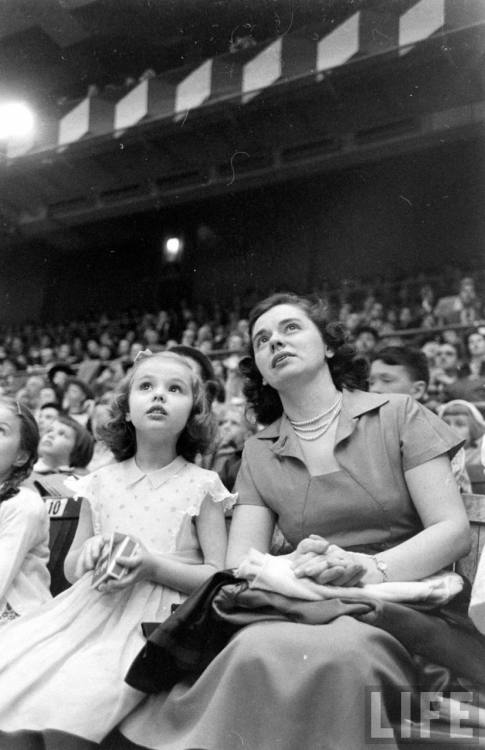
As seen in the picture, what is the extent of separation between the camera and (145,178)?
12156mm

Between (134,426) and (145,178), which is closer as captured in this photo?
(134,426)

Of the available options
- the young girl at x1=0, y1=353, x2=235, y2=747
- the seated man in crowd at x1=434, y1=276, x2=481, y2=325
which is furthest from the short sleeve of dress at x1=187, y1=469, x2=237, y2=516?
the seated man in crowd at x1=434, y1=276, x2=481, y2=325

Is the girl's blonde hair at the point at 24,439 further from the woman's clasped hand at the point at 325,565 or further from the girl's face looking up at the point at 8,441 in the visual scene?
the woman's clasped hand at the point at 325,565

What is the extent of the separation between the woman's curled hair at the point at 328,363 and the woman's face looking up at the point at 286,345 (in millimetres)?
26

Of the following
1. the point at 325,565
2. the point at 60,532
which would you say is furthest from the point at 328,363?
the point at 60,532

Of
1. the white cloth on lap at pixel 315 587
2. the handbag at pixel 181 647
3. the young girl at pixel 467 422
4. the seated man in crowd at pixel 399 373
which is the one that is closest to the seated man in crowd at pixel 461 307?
the young girl at pixel 467 422

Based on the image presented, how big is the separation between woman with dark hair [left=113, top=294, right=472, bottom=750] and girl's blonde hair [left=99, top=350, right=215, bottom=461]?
13 cm

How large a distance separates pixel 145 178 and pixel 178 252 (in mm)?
1827

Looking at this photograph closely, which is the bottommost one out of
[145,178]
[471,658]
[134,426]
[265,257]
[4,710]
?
[4,710]

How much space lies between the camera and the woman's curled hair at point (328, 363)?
5.78 feet

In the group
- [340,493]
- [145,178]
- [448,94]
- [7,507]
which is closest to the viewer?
[340,493]

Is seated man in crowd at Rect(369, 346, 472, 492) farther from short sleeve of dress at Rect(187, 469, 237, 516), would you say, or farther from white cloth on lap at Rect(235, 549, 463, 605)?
white cloth on lap at Rect(235, 549, 463, 605)

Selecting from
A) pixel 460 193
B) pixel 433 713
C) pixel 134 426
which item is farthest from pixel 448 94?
pixel 433 713

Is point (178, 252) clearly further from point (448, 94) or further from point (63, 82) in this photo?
point (448, 94)
